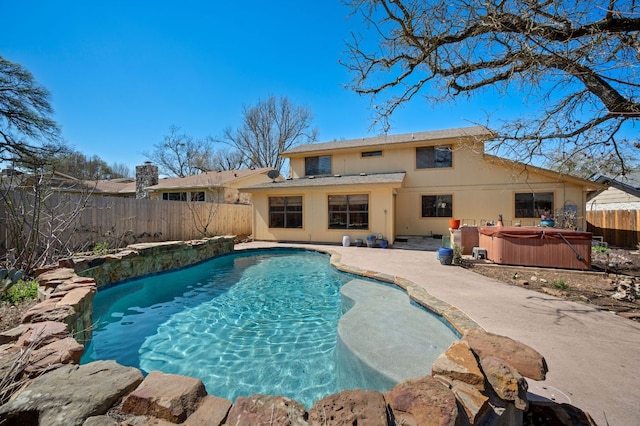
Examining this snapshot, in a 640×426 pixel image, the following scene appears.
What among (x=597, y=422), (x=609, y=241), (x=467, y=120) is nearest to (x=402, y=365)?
(x=597, y=422)

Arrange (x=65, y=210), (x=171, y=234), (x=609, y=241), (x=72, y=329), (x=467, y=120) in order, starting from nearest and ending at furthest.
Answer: (x=72, y=329), (x=467, y=120), (x=65, y=210), (x=171, y=234), (x=609, y=241)

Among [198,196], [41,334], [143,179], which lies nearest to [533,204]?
[41,334]

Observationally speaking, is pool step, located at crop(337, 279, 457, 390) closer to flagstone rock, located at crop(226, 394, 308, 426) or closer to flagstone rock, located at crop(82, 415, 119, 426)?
flagstone rock, located at crop(226, 394, 308, 426)

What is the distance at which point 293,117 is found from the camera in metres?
27.2

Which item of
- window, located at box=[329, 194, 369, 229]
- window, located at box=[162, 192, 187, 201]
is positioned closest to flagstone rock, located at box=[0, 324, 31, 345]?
window, located at box=[329, 194, 369, 229]

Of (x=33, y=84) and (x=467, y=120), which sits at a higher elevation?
(x=33, y=84)

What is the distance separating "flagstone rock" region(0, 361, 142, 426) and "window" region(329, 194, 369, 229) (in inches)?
427

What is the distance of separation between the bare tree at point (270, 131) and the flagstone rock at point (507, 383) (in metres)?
27.2

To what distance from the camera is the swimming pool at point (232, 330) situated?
10.9 ft

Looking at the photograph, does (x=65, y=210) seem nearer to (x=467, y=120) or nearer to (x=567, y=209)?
(x=467, y=120)

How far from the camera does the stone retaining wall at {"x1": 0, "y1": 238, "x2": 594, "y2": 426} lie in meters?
1.49

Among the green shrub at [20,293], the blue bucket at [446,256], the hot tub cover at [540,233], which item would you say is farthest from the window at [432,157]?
the green shrub at [20,293]

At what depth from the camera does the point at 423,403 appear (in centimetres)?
151

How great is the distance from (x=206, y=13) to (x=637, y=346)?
11023mm
